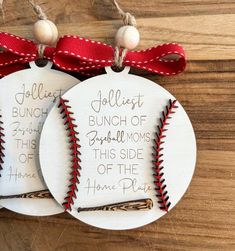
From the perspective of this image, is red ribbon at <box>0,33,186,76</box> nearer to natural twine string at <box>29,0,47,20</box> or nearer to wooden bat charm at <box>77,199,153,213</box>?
natural twine string at <box>29,0,47,20</box>

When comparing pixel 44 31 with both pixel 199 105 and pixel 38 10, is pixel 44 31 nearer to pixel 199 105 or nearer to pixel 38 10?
pixel 38 10

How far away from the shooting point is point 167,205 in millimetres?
522

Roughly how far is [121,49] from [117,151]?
0.47 feet

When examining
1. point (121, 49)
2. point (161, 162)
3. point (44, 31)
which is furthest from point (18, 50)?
point (161, 162)

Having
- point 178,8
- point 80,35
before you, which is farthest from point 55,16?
point 178,8

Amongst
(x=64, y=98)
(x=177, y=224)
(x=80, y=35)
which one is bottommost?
(x=177, y=224)

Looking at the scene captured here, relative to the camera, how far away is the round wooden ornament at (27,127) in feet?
1.82

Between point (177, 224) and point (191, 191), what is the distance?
5 cm

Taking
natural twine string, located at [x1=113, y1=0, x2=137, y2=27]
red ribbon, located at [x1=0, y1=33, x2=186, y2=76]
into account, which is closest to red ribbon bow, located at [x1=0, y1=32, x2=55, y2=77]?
red ribbon, located at [x1=0, y1=33, x2=186, y2=76]

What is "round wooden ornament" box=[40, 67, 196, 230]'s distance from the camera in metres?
0.52

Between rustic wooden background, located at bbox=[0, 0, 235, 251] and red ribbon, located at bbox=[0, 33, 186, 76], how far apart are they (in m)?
0.02

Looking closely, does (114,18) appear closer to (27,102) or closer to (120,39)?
(120,39)

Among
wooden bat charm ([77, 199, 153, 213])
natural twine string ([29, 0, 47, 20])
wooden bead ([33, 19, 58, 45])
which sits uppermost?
natural twine string ([29, 0, 47, 20])

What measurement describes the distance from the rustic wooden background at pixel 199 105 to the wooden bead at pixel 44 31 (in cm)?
5
